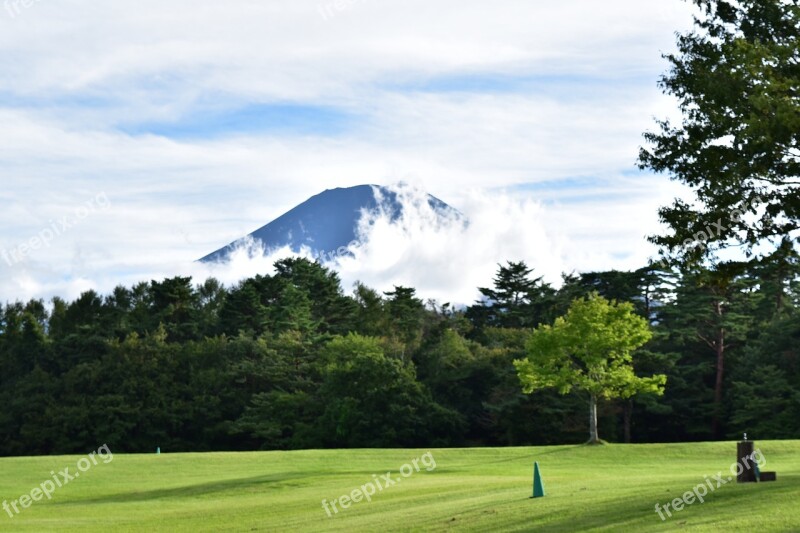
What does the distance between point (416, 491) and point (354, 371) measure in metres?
44.5

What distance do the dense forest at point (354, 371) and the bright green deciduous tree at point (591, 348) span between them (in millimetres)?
16379

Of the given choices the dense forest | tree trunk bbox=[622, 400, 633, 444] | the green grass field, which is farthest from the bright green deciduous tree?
tree trunk bbox=[622, 400, 633, 444]

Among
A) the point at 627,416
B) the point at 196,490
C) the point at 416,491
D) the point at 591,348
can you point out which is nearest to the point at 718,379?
the point at 627,416

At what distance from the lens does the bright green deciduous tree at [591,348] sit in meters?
50.4

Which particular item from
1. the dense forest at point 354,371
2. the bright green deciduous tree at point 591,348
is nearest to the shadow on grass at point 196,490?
the bright green deciduous tree at point 591,348

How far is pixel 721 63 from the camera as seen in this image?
73.7 ft

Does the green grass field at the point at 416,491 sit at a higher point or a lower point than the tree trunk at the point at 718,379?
lower

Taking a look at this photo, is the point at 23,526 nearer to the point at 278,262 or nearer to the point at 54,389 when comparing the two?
the point at 54,389

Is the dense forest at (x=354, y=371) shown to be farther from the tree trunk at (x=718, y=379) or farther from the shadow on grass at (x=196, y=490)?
the shadow on grass at (x=196, y=490)

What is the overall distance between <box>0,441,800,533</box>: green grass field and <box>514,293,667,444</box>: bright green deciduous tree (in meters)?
4.37

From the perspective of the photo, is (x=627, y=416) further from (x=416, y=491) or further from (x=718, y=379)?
(x=416, y=491)

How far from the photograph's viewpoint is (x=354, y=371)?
73.5 metres

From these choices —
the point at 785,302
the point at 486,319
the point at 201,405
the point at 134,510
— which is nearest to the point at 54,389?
the point at 201,405

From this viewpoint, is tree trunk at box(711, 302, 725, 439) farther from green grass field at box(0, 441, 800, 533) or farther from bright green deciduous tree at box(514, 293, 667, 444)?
green grass field at box(0, 441, 800, 533)
